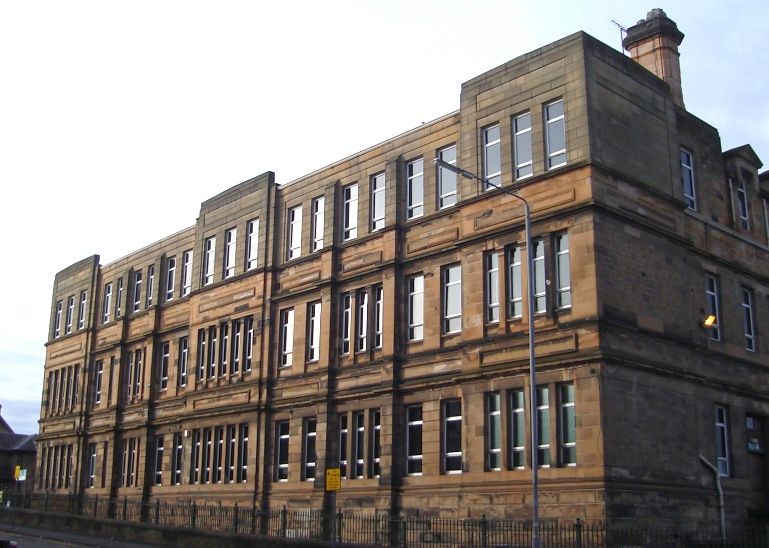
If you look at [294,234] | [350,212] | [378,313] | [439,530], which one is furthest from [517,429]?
[294,234]

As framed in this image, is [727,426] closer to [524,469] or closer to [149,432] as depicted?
[524,469]

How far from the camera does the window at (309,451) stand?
121 ft

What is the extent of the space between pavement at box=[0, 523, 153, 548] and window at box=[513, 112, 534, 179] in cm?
1984

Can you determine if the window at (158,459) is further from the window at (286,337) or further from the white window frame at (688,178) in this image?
the white window frame at (688,178)

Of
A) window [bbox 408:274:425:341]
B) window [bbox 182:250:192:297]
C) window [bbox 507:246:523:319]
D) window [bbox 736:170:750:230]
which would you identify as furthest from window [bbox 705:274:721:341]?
window [bbox 182:250:192:297]

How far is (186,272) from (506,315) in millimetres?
23074

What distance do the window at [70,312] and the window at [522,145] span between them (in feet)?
122

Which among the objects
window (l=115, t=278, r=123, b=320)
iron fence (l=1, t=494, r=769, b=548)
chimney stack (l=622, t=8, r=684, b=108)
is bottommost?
iron fence (l=1, t=494, r=769, b=548)

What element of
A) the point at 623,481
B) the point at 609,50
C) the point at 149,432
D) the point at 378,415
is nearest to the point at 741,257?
the point at 609,50

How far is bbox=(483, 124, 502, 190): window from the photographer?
1245 inches

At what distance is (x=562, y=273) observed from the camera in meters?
28.8

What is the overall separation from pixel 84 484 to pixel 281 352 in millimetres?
19789

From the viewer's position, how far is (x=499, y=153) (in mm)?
31625

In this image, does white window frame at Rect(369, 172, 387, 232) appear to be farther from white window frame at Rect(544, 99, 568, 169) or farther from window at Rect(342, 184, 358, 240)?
white window frame at Rect(544, 99, 568, 169)
